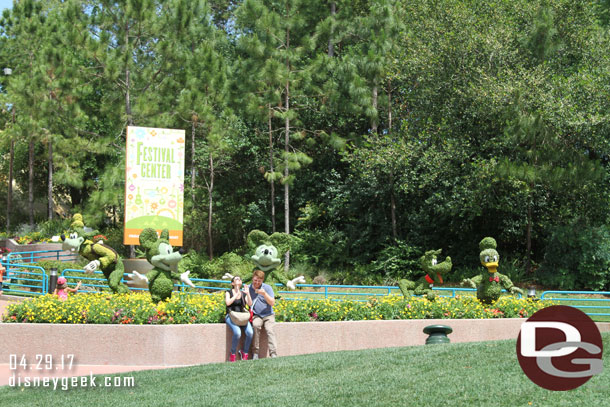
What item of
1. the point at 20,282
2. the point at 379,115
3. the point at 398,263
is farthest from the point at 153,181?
the point at 379,115

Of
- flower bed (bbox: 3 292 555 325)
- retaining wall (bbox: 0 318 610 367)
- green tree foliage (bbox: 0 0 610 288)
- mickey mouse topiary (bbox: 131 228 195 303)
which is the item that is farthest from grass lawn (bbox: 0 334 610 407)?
green tree foliage (bbox: 0 0 610 288)

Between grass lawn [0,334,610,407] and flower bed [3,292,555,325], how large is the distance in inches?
76.8

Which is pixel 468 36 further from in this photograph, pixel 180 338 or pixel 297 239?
pixel 180 338

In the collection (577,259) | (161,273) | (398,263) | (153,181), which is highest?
(153,181)

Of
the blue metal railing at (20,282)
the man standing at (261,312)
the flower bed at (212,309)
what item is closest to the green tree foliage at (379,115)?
the blue metal railing at (20,282)

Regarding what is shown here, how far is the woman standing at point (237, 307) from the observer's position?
38.2ft

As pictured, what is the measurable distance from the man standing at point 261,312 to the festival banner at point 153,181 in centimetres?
799

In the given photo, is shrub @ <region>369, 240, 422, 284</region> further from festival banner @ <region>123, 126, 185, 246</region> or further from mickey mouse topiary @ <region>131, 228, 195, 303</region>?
mickey mouse topiary @ <region>131, 228, 195, 303</region>

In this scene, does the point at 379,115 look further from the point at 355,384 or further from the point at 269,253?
the point at 355,384

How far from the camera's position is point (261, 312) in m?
11.9

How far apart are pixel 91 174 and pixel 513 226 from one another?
80.5ft
